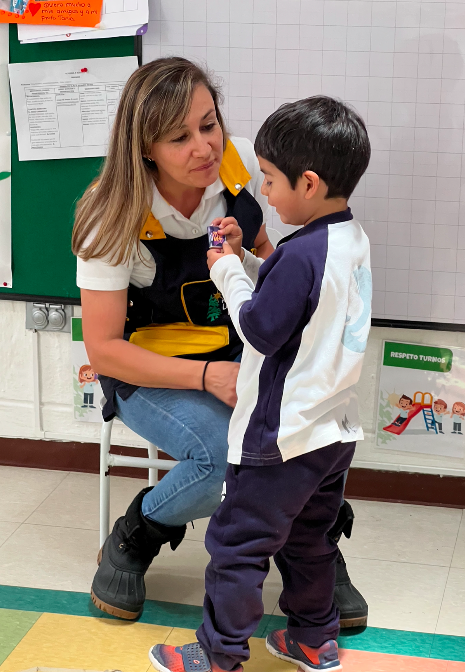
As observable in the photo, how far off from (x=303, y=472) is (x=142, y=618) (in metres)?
0.63

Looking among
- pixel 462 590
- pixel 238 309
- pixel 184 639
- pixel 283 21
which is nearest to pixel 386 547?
pixel 462 590

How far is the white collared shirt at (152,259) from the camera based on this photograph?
1604mm

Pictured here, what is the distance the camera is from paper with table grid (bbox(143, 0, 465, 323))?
1969mm

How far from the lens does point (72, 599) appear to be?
5.89 ft

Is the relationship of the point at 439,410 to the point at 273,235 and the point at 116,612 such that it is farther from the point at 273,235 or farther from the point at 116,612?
the point at 116,612

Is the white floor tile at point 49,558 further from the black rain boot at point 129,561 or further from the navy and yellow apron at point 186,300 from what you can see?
the navy and yellow apron at point 186,300

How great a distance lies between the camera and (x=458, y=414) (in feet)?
7.15

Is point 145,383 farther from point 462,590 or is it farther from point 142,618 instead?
point 462,590

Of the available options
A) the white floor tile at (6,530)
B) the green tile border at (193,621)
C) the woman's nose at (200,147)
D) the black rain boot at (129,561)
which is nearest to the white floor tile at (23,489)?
the white floor tile at (6,530)

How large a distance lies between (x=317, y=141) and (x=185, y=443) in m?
0.68

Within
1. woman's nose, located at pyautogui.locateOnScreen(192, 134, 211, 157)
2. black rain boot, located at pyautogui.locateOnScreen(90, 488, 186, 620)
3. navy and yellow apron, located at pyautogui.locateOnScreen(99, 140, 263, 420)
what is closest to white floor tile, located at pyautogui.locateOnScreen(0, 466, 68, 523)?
black rain boot, located at pyautogui.locateOnScreen(90, 488, 186, 620)

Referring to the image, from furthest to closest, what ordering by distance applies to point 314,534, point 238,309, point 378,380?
1. point 378,380
2. point 314,534
3. point 238,309

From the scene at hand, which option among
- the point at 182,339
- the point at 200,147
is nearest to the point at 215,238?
the point at 200,147

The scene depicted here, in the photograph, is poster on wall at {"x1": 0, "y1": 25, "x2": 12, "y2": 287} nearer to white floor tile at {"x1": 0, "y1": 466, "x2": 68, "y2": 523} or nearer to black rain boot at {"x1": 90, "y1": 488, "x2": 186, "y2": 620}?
white floor tile at {"x1": 0, "y1": 466, "x2": 68, "y2": 523}
